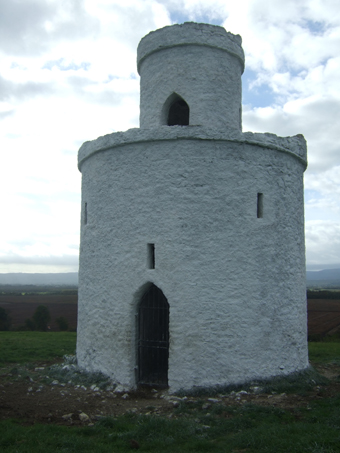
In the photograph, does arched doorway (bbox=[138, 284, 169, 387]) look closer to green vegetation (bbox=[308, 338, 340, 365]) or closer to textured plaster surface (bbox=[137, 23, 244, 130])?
textured plaster surface (bbox=[137, 23, 244, 130])

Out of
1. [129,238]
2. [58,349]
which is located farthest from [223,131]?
[58,349]

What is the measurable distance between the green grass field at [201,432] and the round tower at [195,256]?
4.68 feet

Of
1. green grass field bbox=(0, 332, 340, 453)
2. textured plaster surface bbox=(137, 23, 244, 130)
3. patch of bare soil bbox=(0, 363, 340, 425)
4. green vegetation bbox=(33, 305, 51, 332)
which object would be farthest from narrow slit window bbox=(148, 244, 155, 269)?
green vegetation bbox=(33, 305, 51, 332)

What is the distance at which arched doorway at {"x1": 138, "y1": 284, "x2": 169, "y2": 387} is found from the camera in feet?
29.3

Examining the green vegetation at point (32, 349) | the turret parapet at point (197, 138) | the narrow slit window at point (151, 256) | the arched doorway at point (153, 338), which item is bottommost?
the green vegetation at point (32, 349)

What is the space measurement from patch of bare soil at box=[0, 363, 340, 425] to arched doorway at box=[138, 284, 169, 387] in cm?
54

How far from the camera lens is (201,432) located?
6.14 meters

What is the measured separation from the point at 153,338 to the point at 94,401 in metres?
1.94

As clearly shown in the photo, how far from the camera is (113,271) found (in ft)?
29.8

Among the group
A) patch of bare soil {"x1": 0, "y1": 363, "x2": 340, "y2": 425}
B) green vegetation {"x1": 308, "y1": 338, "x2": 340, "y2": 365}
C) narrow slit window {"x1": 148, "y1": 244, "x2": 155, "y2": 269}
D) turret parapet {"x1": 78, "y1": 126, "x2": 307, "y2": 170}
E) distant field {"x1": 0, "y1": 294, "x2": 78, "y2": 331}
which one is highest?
turret parapet {"x1": 78, "y1": 126, "x2": 307, "y2": 170}

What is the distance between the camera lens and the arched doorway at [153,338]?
29.3 ft

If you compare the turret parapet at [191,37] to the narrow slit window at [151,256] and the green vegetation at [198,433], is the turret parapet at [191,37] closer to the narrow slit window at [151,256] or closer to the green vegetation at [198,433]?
the narrow slit window at [151,256]

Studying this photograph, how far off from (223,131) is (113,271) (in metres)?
3.93

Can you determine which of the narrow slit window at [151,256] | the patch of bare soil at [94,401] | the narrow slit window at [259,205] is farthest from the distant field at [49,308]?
Result: the narrow slit window at [259,205]
